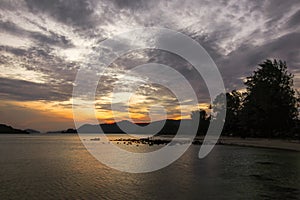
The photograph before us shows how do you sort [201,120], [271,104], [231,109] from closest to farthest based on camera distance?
[271,104] < [231,109] < [201,120]

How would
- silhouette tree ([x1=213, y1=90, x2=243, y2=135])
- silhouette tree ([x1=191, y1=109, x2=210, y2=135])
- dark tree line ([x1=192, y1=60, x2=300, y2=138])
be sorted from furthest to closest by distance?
silhouette tree ([x1=191, y1=109, x2=210, y2=135]) → silhouette tree ([x1=213, y1=90, x2=243, y2=135]) → dark tree line ([x1=192, y1=60, x2=300, y2=138])

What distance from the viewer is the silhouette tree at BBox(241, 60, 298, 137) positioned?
85.4m

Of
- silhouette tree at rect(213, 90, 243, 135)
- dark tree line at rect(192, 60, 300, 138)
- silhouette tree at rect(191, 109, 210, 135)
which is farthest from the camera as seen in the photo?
silhouette tree at rect(191, 109, 210, 135)

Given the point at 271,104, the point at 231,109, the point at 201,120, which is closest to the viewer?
the point at 271,104

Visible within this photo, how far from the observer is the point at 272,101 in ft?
281

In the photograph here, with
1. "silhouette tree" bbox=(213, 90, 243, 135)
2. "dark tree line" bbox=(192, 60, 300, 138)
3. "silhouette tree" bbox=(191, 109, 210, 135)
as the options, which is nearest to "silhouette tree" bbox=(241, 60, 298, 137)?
"dark tree line" bbox=(192, 60, 300, 138)

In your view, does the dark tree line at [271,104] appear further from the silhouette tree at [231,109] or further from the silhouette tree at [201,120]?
the silhouette tree at [201,120]

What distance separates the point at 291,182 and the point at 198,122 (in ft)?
543

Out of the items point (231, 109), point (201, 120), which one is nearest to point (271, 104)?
point (231, 109)

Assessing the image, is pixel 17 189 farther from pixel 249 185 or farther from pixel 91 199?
pixel 249 185

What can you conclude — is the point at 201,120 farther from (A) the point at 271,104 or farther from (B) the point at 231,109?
(A) the point at 271,104

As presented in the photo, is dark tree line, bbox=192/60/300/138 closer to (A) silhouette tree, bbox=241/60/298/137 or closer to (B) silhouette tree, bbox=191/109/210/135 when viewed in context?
(A) silhouette tree, bbox=241/60/298/137

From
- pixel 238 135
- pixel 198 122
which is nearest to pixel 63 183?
pixel 238 135

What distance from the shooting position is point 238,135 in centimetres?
12400
